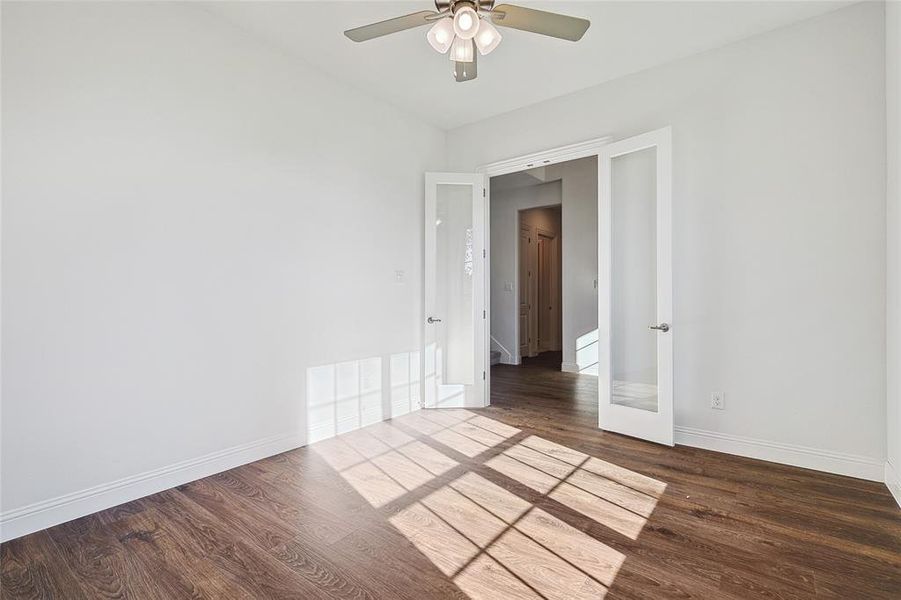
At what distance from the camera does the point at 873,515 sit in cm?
218

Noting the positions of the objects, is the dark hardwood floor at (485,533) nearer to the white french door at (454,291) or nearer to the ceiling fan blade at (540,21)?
the white french door at (454,291)

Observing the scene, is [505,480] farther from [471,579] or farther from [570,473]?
[471,579]

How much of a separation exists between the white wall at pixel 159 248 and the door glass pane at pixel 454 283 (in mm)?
961

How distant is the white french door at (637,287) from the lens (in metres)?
3.12

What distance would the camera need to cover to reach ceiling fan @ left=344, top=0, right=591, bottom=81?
2.03 metres

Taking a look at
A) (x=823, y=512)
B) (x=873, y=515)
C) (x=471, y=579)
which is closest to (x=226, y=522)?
(x=471, y=579)

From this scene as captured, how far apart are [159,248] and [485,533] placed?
7.81ft

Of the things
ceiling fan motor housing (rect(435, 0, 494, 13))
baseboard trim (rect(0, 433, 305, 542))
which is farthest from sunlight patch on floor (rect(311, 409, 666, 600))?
ceiling fan motor housing (rect(435, 0, 494, 13))

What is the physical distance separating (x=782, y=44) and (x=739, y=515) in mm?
2978

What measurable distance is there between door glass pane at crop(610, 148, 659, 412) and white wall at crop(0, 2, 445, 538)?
216cm

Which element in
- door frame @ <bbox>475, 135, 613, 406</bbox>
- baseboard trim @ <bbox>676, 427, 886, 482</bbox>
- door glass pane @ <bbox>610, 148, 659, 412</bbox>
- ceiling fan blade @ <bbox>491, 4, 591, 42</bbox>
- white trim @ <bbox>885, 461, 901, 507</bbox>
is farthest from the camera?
door frame @ <bbox>475, 135, 613, 406</bbox>

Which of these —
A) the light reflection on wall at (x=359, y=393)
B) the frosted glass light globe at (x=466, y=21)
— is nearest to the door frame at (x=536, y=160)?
the light reflection on wall at (x=359, y=393)

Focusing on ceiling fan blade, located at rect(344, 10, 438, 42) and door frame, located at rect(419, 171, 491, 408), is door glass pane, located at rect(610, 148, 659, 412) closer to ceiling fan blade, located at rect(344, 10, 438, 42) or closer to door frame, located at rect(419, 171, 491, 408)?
door frame, located at rect(419, 171, 491, 408)

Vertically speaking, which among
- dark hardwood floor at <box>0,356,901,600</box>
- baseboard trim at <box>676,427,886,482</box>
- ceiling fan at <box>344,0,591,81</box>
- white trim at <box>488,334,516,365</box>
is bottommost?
dark hardwood floor at <box>0,356,901,600</box>
